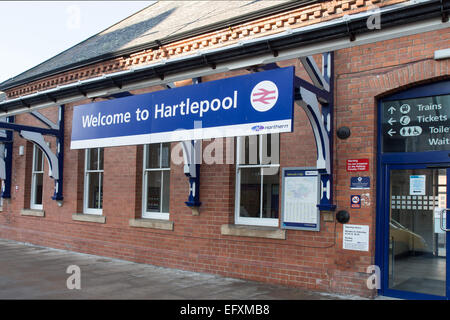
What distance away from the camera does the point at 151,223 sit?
9.42 meters

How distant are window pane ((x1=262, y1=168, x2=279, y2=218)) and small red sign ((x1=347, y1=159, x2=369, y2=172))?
4.66 feet

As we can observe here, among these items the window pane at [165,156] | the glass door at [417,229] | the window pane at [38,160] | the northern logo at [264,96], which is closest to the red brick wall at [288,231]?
the glass door at [417,229]

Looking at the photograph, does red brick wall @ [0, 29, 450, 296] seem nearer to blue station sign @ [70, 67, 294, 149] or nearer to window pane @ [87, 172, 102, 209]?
window pane @ [87, 172, 102, 209]

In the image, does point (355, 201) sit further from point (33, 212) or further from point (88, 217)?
point (33, 212)

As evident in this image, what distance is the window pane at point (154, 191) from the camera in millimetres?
9828

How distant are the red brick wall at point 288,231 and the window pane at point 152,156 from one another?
197 mm

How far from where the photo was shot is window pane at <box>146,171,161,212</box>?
9.83 metres

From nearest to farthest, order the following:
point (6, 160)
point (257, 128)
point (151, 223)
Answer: point (257, 128) → point (151, 223) → point (6, 160)

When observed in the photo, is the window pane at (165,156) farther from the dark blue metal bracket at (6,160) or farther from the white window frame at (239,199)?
the dark blue metal bracket at (6,160)

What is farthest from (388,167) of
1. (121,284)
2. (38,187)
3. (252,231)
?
(38,187)

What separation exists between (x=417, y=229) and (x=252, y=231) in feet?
8.89
